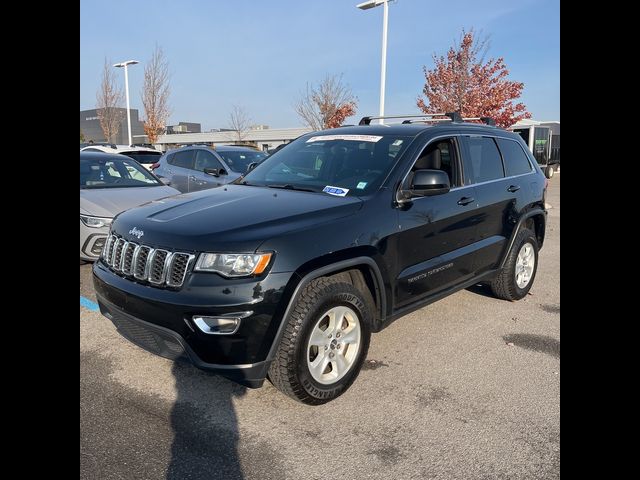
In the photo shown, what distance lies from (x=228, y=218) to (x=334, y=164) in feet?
4.33

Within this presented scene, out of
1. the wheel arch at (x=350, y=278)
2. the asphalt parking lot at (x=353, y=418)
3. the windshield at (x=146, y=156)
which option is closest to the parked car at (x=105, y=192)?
the asphalt parking lot at (x=353, y=418)

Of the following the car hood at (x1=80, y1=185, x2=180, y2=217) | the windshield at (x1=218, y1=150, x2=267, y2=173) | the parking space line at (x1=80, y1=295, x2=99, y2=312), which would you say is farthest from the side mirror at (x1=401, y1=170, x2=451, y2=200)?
the windshield at (x1=218, y1=150, x2=267, y2=173)

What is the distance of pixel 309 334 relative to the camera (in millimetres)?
2984

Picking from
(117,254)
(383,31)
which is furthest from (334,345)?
(383,31)

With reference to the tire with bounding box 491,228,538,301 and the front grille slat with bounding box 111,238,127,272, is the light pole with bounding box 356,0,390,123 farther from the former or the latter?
the front grille slat with bounding box 111,238,127,272

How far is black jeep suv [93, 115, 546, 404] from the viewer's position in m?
2.79

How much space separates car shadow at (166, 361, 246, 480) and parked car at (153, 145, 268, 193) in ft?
22.3

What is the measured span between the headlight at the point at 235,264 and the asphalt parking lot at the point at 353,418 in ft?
3.17

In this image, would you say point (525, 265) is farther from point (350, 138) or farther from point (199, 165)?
point (199, 165)

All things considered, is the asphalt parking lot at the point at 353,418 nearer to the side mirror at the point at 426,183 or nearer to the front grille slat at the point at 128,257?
the front grille slat at the point at 128,257

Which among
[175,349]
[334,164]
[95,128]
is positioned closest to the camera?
[175,349]

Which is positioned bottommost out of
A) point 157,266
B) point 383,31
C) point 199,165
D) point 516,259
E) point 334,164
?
point 516,259
